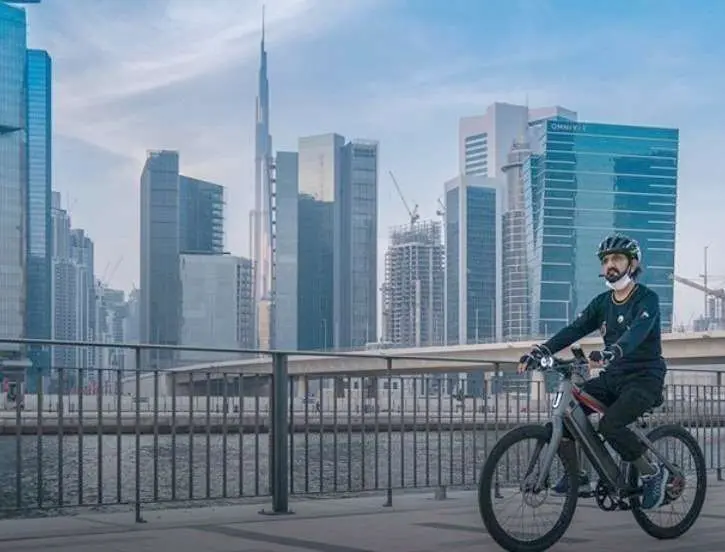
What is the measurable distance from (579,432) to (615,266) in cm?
97

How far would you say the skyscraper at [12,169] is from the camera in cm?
15325

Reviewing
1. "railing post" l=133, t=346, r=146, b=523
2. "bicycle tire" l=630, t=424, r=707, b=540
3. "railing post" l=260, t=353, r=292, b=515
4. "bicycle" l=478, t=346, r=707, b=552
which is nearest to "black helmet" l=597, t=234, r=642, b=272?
"bicycle" l=478, t=346, r=707, b=552

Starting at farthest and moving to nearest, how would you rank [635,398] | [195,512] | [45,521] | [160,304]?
[160,304], [195,512], [45,521], [635,398]

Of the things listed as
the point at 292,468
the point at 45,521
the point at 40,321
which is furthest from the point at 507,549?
the point at 40,321

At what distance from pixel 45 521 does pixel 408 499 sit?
3060mm

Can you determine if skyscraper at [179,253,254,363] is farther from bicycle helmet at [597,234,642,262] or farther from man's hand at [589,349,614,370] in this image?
man's hand at [589,349,614,370]

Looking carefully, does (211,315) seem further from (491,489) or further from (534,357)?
(491,489)

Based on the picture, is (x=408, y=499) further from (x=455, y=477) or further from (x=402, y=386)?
(x=402, y=386)

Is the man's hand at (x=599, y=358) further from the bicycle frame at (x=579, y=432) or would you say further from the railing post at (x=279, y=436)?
the railing post at (x=279, y=436)

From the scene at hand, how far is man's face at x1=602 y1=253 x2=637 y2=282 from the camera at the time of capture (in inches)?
247

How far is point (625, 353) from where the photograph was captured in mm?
6066

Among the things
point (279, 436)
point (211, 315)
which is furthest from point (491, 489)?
point (211, 315)

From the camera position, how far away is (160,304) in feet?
618

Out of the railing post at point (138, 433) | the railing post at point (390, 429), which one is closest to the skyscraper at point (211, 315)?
the railing post at point (390, 429)
